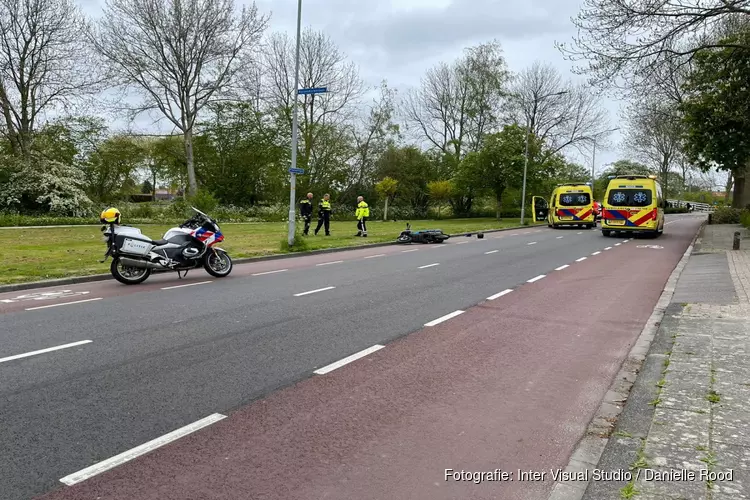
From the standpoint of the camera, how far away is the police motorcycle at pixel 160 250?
9766 mm

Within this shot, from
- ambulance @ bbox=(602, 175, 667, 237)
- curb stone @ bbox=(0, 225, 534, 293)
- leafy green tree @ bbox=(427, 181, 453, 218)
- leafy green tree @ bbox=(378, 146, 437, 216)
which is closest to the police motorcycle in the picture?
curb stone @ bbox=(0, 225, 534, 293)

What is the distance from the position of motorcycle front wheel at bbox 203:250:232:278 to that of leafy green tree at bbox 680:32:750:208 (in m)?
17.8

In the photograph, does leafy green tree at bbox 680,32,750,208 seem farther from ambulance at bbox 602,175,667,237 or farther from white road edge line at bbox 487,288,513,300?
white road edge line at bbox 487,288,513,300

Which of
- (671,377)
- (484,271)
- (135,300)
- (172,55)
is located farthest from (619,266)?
(172,55)

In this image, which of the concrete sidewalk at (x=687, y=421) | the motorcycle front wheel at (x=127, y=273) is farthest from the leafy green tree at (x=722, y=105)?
the motorcycle front wheel at (x=127, y=273)

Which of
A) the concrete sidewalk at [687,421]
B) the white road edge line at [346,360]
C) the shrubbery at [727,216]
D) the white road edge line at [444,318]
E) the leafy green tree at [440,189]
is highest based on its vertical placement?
the leafy green tree at [440,189]

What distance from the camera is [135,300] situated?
8.38 meters

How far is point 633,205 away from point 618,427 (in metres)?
22.5

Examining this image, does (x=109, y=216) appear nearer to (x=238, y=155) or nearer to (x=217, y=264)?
(x=217, y=264)

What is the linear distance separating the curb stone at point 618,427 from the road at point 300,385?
0.37ft

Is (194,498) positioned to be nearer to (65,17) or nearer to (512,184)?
(65,17)

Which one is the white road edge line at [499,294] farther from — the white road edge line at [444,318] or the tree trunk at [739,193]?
the tree trunk at [739,193]

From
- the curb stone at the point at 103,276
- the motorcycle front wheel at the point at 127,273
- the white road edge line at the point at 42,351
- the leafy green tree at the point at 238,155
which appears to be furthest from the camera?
the leafy green tree at the point at 238,155

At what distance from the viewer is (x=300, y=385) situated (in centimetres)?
459
